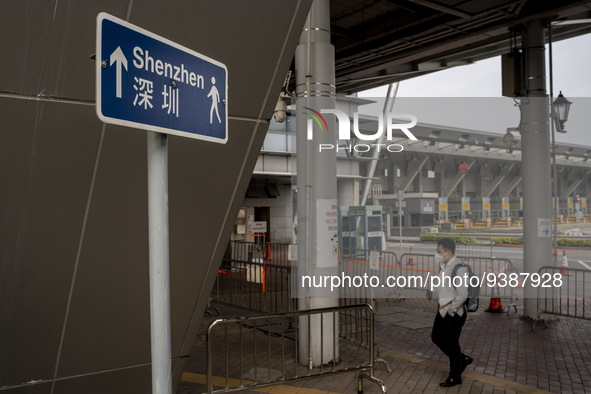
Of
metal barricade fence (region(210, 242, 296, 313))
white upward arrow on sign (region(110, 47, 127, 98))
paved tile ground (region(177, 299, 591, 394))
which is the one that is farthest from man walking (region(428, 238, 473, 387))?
white upward arrow on sign (region(110, 47, 127, 98))

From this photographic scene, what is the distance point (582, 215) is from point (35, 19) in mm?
23341

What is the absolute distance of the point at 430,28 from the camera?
1216cm

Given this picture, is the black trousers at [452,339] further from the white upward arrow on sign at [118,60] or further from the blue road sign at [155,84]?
the white upward arrow on sign at [118,60]

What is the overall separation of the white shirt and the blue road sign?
508 cm

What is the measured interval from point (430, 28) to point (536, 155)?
3.82 meters

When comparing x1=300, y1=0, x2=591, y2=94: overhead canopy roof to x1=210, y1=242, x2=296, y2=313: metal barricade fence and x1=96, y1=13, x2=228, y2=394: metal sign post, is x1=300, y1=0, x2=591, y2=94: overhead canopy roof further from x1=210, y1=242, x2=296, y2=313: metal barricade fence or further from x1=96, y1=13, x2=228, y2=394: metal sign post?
x1=96, y1=13, x2=228, y2=394: metal sign post

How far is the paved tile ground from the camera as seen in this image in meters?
6.45

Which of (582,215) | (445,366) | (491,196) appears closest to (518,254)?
(582,215)

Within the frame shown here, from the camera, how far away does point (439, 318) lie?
6766mm

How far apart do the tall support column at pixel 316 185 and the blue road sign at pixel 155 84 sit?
5.12 m

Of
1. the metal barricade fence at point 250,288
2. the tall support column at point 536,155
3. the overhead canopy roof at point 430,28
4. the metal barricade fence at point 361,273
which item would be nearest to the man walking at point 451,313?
the metal barricade fence at point 250,288

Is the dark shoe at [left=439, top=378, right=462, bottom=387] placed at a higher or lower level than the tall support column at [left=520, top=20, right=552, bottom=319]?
lower

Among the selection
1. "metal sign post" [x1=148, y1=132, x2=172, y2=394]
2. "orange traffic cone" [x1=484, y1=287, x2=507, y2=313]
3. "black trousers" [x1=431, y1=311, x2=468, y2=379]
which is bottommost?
"orange traffic cone" [x1=484, y1=287, x2=507, y2=313]

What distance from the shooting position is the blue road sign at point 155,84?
1.69 metres
